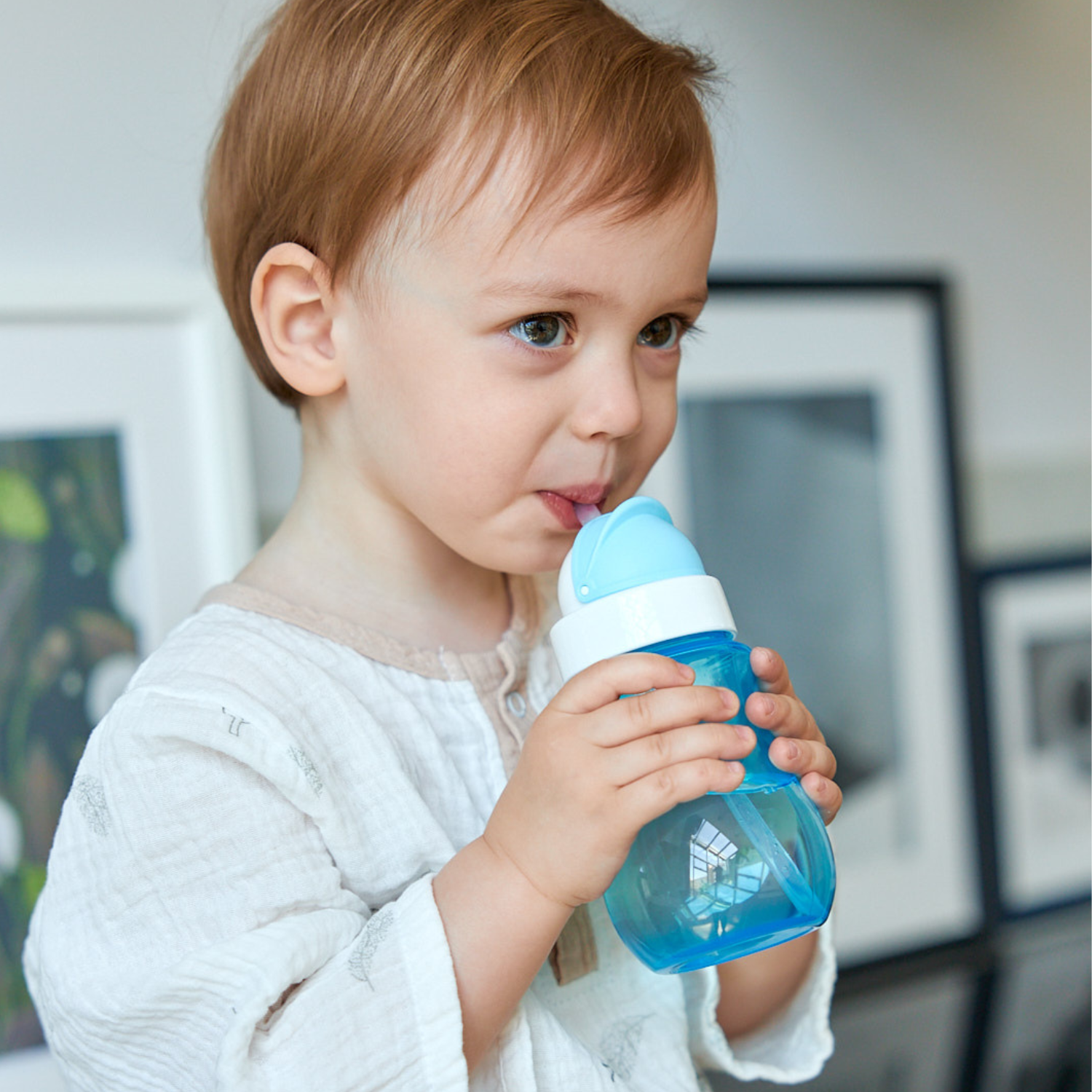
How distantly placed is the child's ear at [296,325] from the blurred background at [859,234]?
0.26 metres

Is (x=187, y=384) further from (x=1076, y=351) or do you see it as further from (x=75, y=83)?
(x=1076, y=351)

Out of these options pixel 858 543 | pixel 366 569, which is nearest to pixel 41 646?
pixel 366 569

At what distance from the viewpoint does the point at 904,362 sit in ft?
3.59

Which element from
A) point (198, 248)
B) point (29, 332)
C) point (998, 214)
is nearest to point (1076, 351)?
point (998, 214)

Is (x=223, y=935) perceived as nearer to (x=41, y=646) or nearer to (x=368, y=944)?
(x=368, y=944)

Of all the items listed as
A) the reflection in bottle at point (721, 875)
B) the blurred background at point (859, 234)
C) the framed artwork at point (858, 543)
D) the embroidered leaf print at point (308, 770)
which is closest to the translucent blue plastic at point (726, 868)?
the reflection in bottle at point (721, 875)

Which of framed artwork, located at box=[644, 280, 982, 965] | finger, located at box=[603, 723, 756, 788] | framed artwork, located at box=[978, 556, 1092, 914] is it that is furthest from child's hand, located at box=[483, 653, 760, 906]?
framed artwork, located at box=[978, 556, 1092, 914]

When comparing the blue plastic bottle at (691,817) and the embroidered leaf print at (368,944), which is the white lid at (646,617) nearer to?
the blue plastic bottle at (691,817)

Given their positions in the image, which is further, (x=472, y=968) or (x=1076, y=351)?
(x=1076, y=351)

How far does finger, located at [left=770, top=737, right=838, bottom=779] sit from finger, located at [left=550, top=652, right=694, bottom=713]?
4 centimetres

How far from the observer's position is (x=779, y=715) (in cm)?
40

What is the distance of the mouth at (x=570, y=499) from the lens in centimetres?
46

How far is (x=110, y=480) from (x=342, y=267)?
0.33 m

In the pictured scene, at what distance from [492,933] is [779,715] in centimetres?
13
